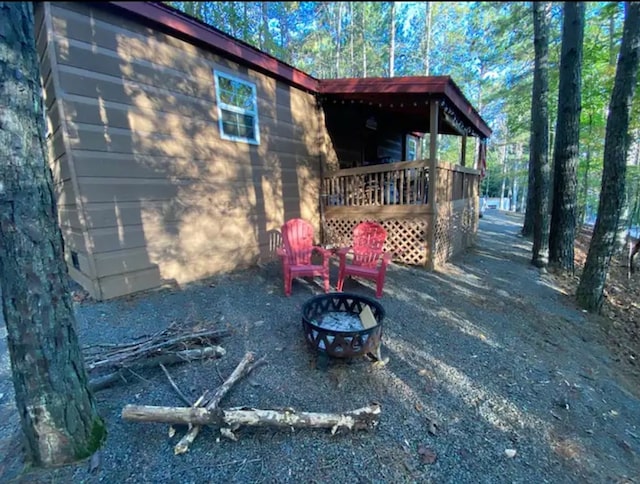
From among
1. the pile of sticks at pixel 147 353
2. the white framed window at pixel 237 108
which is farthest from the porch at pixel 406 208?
the pile of sticks at pixel 147 353

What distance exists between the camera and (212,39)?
4.14 meters

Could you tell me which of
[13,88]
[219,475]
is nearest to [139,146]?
[13,88]

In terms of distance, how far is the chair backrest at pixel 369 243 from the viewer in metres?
4.39

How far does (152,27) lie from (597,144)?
12141 mm

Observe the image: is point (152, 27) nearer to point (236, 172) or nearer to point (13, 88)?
point (236, 172)

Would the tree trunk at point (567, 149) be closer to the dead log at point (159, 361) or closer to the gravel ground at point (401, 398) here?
the gravel ground at point (401, 398)

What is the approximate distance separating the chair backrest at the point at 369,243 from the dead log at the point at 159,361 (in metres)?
2.50

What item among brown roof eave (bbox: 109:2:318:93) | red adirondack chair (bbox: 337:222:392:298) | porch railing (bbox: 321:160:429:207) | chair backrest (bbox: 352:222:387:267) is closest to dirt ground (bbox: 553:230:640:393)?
red adirondack chair (bbox: 337:222:392:298)

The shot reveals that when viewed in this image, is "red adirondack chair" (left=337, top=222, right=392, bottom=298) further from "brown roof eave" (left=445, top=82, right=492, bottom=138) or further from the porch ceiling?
"brown roof eave" (left=445, top=82, right=492, bottom=138)

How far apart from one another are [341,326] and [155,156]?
10.6 feet

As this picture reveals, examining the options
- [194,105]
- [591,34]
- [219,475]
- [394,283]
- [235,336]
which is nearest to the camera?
[219,475]

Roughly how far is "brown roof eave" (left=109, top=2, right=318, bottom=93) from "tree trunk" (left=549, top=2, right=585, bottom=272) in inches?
179

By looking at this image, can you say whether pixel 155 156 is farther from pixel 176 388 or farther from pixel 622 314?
pixel 622 314

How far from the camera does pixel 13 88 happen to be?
128 centimetres
